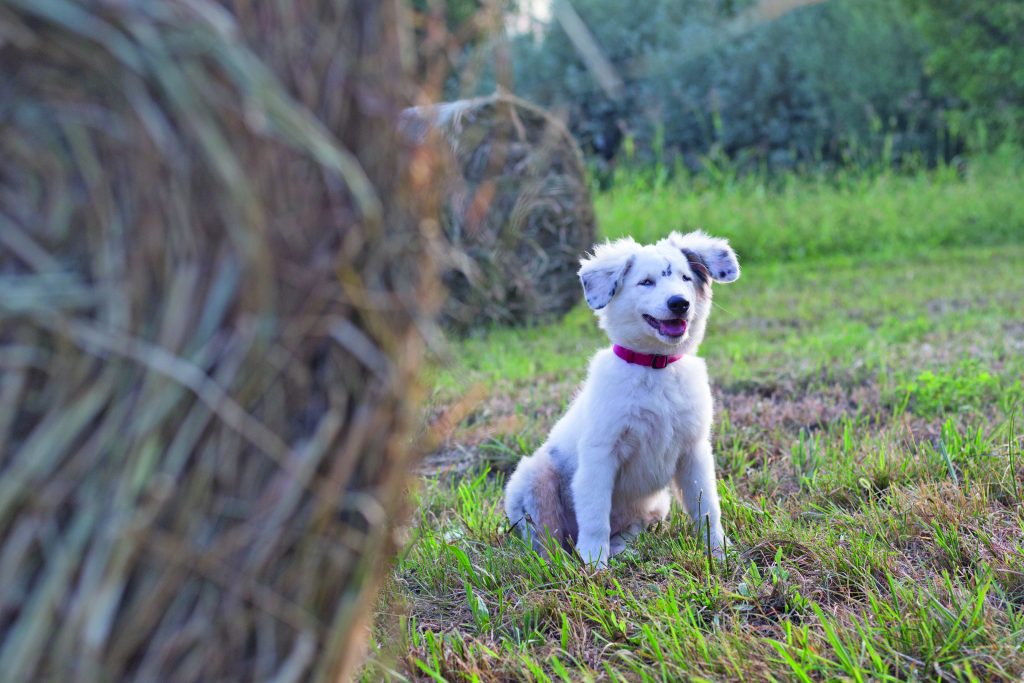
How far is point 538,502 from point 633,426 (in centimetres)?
44

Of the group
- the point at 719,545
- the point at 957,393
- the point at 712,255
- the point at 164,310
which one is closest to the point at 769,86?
the point at 957,393

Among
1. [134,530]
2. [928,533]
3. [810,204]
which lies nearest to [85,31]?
[134,530]

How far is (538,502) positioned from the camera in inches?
143

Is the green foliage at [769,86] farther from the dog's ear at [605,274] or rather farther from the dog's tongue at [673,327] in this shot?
the dog's tongue at [673,327]

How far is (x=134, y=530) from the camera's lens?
52.5 inches

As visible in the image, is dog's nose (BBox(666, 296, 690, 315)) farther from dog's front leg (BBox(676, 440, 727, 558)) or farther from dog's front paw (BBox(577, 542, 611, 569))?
dog's front paw (BBox(577, 542, 611, 569))

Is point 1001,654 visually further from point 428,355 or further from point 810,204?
point 810,204

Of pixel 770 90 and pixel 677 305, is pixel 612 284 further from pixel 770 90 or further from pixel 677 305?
pixel 770 90

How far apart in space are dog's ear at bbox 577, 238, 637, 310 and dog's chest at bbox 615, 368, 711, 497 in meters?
0.43

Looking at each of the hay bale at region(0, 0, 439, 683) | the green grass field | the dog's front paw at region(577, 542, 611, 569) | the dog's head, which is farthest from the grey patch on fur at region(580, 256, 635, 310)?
the hay bale at region(0, 0, 439, 683)

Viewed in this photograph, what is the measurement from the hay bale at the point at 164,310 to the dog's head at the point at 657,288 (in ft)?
7.75

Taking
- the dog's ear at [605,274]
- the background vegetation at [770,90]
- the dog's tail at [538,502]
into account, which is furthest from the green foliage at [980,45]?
the dog's tail at [538,502]

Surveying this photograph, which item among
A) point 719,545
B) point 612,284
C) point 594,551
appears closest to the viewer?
point 719,545

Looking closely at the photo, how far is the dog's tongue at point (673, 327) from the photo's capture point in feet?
12.0
